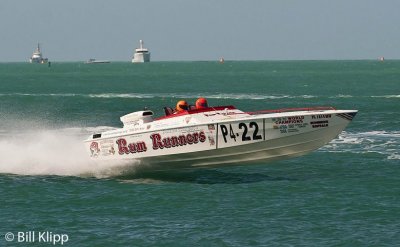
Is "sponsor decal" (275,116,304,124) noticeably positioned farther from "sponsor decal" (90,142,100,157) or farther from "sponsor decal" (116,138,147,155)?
"sponsor decal" (90,142,100,157)

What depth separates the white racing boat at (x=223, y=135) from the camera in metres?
24.2

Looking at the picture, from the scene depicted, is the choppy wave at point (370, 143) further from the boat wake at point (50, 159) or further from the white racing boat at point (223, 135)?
the boat wake at point (50, 159)

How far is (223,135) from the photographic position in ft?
80.0

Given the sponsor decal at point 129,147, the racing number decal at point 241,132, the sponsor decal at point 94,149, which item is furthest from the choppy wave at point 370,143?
the sponsor decal at point 94,149

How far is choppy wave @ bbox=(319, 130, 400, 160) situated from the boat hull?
25.5 ft

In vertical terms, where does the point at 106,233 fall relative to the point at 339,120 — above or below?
below

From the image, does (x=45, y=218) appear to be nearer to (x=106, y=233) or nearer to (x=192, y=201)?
(x=106, y=233)

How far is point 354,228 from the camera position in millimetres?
19578

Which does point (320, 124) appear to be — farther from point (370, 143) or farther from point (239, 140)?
point (370, 143)

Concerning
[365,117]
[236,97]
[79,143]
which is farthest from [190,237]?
[236,97]

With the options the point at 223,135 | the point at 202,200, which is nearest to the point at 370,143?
the point at 223,135

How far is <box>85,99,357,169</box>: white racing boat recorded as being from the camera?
953 inches

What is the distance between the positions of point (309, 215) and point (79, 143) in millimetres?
10575

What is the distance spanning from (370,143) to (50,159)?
15.4 metres
